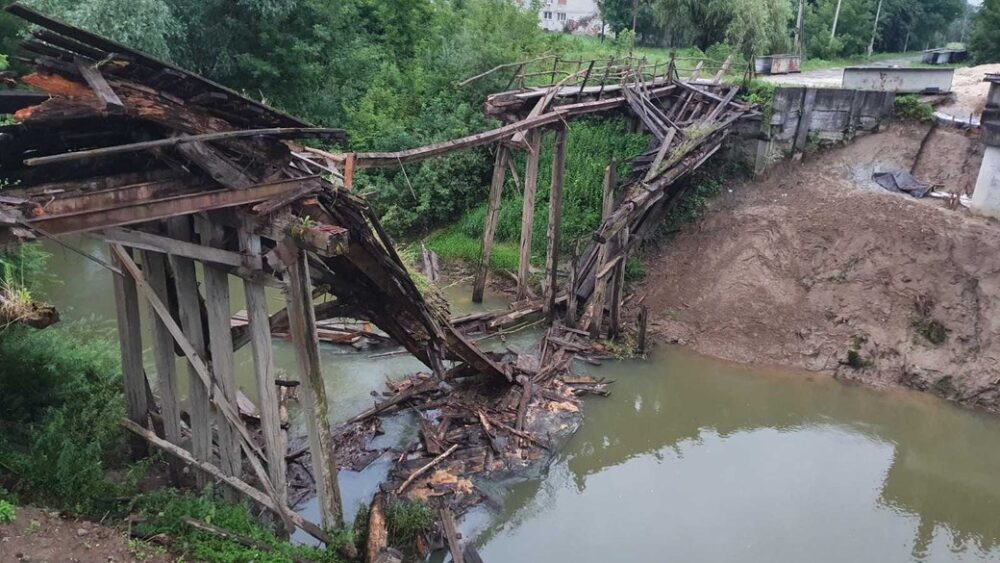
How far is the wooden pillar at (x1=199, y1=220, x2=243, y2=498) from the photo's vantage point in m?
6.20

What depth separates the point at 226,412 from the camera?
6.62 metres

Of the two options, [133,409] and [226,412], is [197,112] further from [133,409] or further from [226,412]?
[133,409]

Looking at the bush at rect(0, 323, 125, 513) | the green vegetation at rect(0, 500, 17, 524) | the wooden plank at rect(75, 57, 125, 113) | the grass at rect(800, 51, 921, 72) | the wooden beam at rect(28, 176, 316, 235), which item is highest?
the grass at rect(800, 51, 921, 72)

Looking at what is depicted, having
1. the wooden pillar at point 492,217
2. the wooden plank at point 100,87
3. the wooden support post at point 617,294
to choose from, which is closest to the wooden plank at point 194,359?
the wooden plank at point 100,87

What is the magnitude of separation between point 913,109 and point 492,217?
10.4 metres

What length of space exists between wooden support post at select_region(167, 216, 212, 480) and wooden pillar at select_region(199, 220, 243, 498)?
13 cm

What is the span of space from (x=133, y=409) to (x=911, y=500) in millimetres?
10025

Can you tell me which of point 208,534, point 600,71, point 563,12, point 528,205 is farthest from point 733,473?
point 563,12

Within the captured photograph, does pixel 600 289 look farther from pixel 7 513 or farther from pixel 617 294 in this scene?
pixel 7 513

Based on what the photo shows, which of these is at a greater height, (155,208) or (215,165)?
(215,165)

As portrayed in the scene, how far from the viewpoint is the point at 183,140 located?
5.32m

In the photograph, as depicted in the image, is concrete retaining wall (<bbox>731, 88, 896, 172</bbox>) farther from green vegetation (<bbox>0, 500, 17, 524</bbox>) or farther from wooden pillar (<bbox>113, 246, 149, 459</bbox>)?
green vegetation (<bbox>0, 500, 17, 524</bbox>)

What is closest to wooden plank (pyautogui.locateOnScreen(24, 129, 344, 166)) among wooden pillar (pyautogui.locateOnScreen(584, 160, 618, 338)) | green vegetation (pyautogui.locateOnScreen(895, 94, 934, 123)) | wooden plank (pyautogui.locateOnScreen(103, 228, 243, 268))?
wooden plank (pyautogui.locateOnScreen(103, 228, 243, 268))

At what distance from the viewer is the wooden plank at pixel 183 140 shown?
4.90 meters
